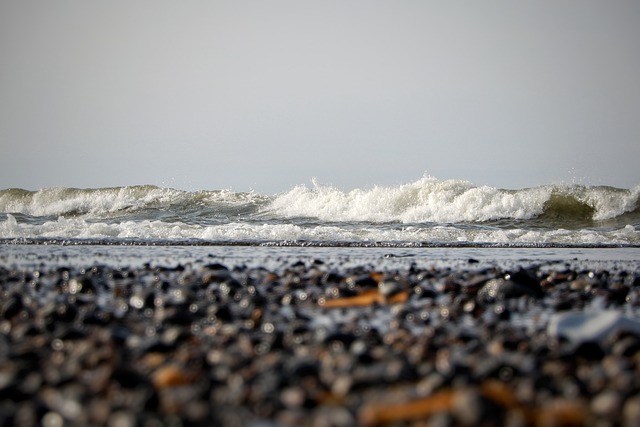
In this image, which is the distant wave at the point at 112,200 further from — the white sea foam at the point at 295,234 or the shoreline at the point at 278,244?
the shoreline at the point at 278,244

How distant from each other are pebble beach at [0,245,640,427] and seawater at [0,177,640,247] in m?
6.39

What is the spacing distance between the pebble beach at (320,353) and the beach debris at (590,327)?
0.04 feet

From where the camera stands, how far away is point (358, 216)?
69.8ft

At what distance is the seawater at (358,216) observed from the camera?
13883mm

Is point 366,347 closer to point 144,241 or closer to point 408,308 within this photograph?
point 408,308

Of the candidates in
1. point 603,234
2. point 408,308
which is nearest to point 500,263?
point 408,308

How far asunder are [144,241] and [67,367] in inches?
364

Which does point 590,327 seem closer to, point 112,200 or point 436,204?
point 436,204

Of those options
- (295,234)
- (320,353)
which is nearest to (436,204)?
(295,234)

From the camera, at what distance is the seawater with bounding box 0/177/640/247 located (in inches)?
547

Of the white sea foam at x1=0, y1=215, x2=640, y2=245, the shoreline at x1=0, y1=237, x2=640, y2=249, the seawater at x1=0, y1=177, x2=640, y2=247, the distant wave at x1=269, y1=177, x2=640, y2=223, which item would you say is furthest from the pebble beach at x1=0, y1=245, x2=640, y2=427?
the distant wave at x1=269, y1=177, x2=640, y2=223

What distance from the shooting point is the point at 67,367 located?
267cm

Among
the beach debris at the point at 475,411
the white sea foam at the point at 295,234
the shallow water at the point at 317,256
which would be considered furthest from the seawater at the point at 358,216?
the beach debris at the point at 475,411

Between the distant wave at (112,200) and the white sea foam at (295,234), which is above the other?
the distant wave at (112,200)
